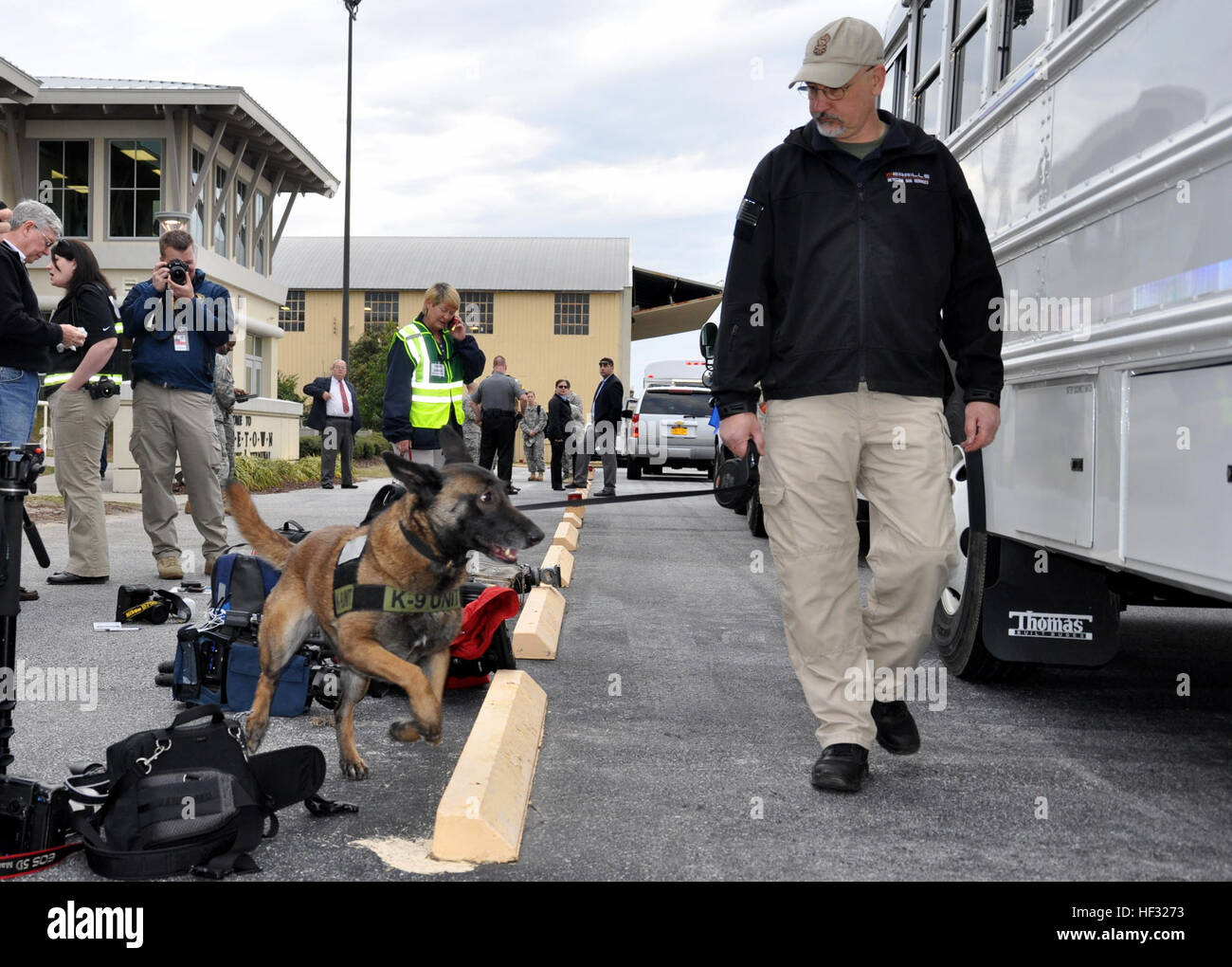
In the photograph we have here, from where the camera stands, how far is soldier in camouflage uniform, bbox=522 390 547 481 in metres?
23.9

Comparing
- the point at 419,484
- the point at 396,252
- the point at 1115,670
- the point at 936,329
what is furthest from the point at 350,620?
the point at 396,252

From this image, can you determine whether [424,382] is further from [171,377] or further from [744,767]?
[744,767]

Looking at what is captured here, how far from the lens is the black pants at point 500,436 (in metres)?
15.8

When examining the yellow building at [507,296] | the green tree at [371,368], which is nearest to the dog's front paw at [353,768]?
the green tree at [371,368]

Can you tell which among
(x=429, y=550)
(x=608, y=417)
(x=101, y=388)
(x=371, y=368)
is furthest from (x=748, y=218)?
(x=371, y=368)

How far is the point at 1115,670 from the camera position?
5625mm

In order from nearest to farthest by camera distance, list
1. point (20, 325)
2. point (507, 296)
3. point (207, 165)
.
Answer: point (20, 325) → point (207, 165) → point (507, 296)

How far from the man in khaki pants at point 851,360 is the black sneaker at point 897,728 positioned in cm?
18

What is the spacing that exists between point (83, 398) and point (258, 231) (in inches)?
902

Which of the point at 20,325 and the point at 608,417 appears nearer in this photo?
the point at 20,325

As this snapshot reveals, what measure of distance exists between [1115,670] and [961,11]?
327 cm

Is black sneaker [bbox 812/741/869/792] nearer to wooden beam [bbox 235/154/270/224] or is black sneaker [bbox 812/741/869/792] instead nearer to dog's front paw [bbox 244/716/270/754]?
dog's front paw [bbox 244/716/270/754]

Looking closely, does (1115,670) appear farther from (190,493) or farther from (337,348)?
(337,348)

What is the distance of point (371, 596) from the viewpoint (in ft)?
12.4
